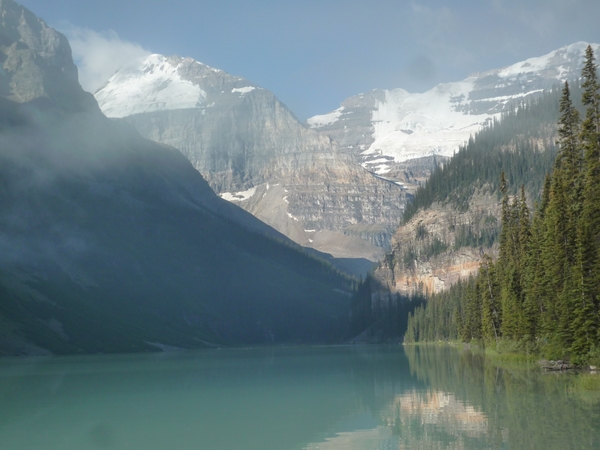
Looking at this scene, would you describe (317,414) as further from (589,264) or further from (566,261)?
(566,261)

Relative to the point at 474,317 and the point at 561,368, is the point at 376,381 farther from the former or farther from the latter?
the point at 474,317

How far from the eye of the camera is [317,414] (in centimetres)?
4609

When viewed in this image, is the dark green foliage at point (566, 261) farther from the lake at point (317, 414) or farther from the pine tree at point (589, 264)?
the lake at point (317, 414)

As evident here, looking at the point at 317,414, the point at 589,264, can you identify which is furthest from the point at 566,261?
the point at 317,414

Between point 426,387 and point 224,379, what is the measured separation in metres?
27.8

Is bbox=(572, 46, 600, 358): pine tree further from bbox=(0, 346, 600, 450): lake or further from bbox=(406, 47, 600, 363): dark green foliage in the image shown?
bbox=(0, 346, 600, 450): lake

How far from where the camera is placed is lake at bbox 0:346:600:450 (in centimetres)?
3512

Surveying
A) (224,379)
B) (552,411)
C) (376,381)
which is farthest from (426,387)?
(224,379)

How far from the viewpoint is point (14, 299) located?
619 feet

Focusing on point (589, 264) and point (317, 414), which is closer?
point (317, 414)

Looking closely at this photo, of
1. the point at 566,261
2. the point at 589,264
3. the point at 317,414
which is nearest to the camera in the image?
the point at 317,414

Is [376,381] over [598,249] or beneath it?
beneath

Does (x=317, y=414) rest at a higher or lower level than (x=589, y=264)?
lower

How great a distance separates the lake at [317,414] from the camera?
115 feet
